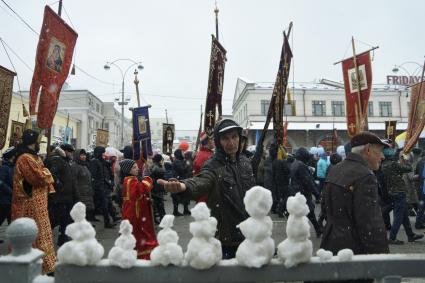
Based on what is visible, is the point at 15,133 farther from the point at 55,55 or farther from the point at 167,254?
the point at 167,254

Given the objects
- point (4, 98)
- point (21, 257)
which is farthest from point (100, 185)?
point (21, 257)

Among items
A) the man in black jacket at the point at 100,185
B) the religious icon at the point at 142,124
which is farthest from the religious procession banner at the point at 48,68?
the man in black jacket at the point at 100,185

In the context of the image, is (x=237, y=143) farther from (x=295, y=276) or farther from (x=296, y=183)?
(x=296, y=183)

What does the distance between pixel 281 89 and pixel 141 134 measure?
3.81 meters

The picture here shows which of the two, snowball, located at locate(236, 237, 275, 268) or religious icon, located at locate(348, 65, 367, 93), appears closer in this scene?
snowball, located at locate(236, 237, 275, 268)

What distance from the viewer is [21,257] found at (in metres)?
1.61

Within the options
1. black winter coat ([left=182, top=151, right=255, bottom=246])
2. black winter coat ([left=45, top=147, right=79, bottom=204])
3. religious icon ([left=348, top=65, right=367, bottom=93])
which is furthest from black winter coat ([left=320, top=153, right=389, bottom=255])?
religious icon ([left=348, top=65, right=367, bottom=93])

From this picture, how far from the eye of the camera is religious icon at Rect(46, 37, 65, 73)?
627cm

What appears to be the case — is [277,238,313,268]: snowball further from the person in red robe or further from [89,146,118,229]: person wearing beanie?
[89,146,118,229]: person wearing beanie

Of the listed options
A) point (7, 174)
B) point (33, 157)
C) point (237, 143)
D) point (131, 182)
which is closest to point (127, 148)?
point (7, 174)

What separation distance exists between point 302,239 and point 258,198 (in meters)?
0.27

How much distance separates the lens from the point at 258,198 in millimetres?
1804

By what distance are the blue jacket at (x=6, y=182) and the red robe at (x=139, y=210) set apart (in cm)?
259

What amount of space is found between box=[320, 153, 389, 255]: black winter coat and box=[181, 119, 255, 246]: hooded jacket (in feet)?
2.18
